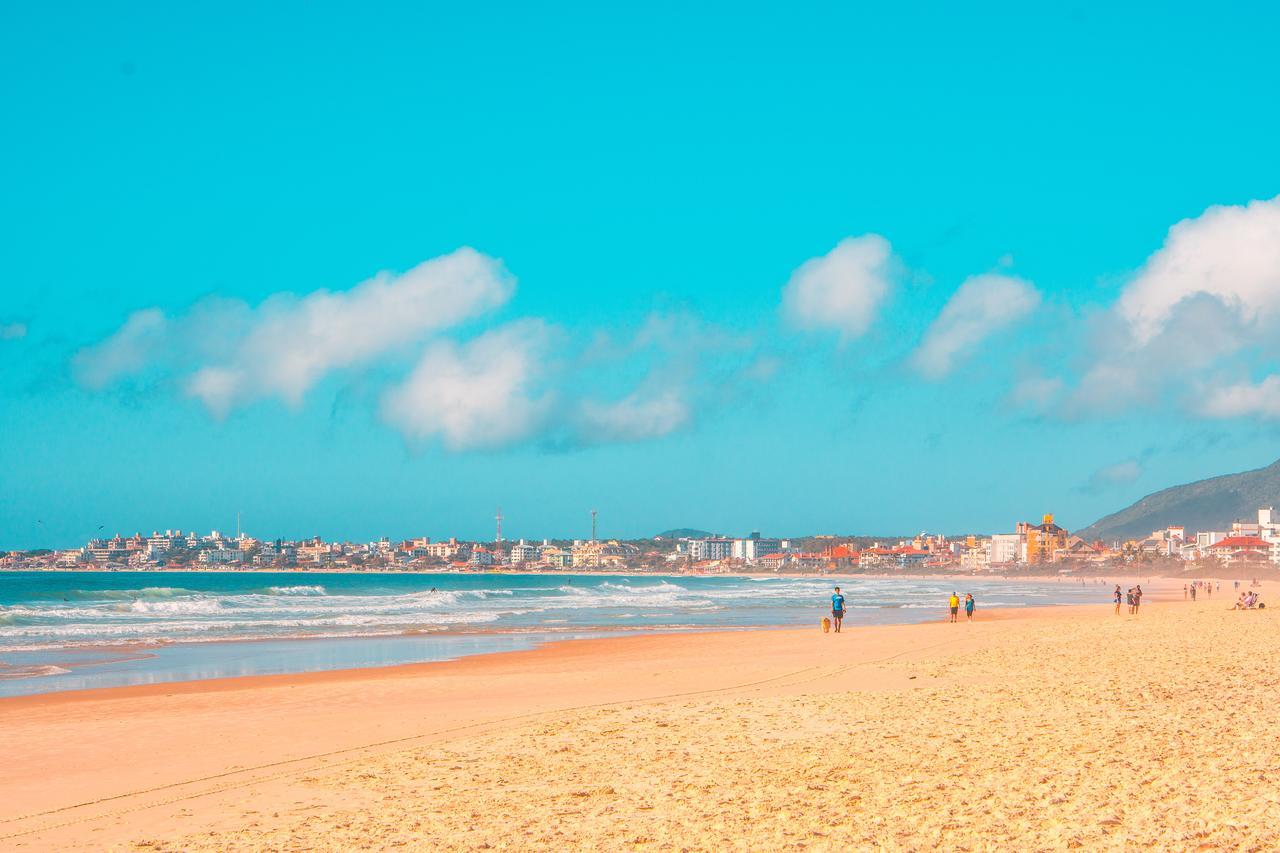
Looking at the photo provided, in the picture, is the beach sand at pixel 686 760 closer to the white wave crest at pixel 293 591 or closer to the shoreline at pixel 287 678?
the shoreline at pixel 287 678

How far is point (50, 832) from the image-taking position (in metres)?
8.66

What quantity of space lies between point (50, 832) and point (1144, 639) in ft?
66.1

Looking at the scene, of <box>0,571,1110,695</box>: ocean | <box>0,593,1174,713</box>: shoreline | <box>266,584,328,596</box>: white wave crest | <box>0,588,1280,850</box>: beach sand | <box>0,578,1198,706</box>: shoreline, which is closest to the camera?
<box>0,588,1280,850</box>: beach sand

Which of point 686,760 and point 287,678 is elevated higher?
point 686,760

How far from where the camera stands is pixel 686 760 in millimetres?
10398

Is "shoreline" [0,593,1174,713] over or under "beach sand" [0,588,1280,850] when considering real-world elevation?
under

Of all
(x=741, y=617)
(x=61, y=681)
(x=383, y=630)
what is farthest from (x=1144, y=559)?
(x=61, y=681)

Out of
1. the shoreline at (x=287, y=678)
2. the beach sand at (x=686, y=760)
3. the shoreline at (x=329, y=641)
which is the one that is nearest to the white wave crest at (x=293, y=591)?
the shoreline at (x=329, y=641)

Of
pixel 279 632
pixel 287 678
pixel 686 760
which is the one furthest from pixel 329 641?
pixel 686 760

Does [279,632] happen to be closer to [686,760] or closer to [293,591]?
[686,760]

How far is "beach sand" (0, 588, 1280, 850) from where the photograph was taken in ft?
25.7

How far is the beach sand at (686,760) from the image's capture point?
309 inches

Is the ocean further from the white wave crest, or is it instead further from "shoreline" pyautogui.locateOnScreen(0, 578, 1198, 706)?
the white wave crest

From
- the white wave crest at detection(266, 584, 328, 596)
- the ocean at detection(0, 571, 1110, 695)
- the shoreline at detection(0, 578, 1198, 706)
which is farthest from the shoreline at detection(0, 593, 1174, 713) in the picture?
the white wave crest at detection(266, 584, 328, 596)
